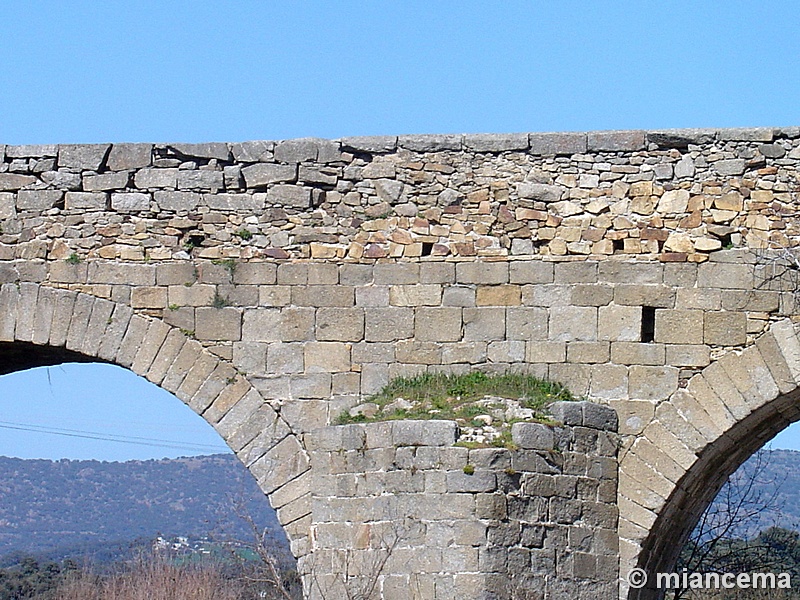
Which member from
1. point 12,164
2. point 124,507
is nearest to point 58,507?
point 124,507

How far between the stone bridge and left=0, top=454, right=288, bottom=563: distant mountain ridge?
192 ft

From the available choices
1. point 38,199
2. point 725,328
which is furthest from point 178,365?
point 725,328

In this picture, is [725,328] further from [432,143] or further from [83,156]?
[83,156]

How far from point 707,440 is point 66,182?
5204 mm

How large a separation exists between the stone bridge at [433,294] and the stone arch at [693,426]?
0.02 metres

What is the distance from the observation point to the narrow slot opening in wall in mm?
10195

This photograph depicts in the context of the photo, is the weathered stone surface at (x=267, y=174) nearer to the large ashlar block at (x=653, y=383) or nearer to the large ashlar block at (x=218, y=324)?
the large ashlar block at (x=218, y=324)

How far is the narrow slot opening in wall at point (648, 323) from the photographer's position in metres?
10.2

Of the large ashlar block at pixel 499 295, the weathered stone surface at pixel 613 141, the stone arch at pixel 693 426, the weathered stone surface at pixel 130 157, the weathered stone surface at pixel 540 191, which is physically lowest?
the stone arch at pixel 693 426

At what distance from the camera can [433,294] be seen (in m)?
10.5

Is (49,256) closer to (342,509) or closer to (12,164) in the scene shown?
(12,164)

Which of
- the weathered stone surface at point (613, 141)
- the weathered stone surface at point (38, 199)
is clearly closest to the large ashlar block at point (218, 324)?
the weathered stone surface at point (38, 199)

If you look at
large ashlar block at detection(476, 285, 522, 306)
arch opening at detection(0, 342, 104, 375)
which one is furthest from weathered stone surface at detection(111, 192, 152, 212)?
large ashlar block at detection(476, 285, 522, 306)

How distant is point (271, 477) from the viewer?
33.5 feet
